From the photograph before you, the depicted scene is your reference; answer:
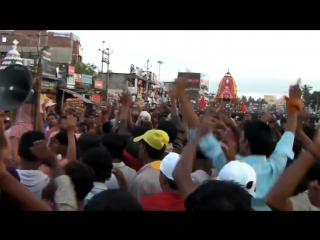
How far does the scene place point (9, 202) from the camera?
7.31ft

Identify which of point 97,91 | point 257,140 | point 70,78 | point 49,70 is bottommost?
point 97,91

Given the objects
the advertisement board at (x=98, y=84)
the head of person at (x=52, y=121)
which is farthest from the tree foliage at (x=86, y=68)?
the head of person at (x=52, y=121)

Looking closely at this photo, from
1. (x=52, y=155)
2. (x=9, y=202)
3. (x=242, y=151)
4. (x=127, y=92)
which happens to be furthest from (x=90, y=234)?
(x=127, y=92)

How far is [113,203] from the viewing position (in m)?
1.77

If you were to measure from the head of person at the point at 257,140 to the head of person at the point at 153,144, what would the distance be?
801 mm

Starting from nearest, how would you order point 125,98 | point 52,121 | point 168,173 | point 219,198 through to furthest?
point 219,198
point 168,173
point 125,98
point 52,121

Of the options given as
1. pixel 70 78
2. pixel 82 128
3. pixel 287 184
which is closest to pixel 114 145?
pixel 287 184

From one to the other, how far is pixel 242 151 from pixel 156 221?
1697mm

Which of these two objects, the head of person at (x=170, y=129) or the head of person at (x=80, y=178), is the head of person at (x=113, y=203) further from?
the head of person at (x=170, y=129)

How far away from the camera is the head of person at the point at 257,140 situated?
2.99m

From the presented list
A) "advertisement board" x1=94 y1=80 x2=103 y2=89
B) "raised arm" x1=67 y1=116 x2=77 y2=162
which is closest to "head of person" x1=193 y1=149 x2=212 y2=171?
"raised arm" x1=67 y1=116 x2=77 y2=162

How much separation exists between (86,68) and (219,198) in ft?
193

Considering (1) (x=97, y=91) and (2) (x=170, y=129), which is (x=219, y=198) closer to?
Answer: (2) (x=170, y=129)
